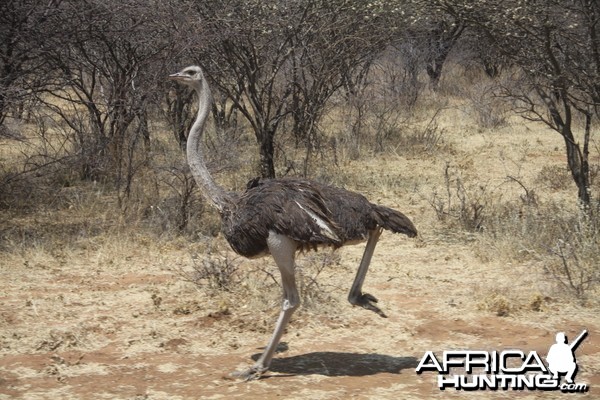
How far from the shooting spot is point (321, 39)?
10.6 metres

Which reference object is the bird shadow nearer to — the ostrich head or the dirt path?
the dirt path

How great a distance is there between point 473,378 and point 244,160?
21.4 feet

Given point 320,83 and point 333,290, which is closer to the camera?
point 333,290

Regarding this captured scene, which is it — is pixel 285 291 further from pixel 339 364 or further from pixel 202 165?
pixel 202 165

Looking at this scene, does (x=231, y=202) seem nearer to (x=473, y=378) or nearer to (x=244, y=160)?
(x=473, y=378)

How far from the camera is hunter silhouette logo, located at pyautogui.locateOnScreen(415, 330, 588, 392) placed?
15.9 feet

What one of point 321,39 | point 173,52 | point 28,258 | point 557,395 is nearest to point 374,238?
point 557,395

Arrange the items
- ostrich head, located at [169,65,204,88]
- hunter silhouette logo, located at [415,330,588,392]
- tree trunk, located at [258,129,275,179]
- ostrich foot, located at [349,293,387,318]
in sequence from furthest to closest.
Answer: tree trunk, located at [258,129,275,179]
ostrich head, located at [169,65,204,88]
ostrich foot, located at [349,293,387,318]
hunter silhouette logo, located at [415,330,588,392]

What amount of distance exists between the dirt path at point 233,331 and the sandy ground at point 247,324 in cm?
1

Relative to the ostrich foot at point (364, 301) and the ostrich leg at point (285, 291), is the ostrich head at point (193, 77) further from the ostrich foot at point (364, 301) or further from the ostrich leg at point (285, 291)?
the ostrich foot at point (364, 301)

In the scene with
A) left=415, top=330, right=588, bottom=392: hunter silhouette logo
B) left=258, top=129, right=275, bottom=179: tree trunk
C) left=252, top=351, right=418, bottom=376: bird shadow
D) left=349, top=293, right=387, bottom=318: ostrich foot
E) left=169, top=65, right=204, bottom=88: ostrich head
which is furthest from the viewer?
left=258, top=129, right=275, bottom=179: tree trunk

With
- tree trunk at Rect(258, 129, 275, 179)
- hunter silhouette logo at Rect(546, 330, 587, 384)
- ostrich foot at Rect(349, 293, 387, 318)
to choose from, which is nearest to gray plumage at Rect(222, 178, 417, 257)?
ostrich foot at Rect(349, 293, 387, 318)

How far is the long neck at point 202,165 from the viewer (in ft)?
16.8

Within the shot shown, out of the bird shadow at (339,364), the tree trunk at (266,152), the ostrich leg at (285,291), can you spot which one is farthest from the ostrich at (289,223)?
the tree trunk at (266,152)
